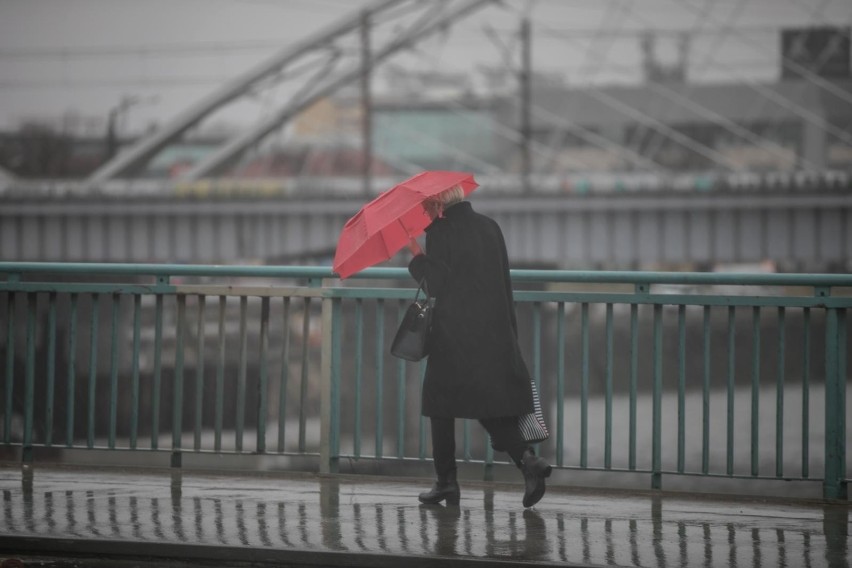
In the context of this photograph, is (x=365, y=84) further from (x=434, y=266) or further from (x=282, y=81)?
(x=434, y=266)

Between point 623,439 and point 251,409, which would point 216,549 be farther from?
point 251,409

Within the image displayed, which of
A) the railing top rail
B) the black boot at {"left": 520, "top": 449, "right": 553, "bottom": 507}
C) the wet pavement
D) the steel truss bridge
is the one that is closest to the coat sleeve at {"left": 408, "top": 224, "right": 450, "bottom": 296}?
the railing top rail

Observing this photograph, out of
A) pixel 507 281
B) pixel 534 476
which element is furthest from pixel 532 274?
pixel 534 476

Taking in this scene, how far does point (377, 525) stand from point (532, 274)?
1.78 m

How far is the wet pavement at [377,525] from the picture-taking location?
5.16 m

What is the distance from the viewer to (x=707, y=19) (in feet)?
200

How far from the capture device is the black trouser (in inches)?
237

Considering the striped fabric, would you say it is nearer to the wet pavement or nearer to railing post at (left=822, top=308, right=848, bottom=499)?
the wet pavement

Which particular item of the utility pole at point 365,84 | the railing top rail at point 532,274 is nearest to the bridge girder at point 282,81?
the utility pole at point 365,84

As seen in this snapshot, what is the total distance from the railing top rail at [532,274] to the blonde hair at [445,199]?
69cm

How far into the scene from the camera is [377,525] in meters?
5.71

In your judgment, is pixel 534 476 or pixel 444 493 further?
pixel 444 493

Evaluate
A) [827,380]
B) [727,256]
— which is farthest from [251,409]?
[827,380]

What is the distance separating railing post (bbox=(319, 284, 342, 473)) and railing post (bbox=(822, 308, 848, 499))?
2.70 m
